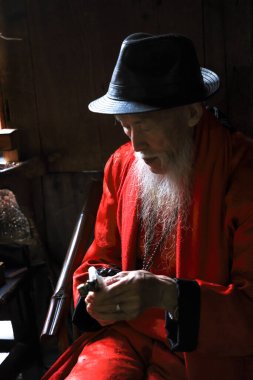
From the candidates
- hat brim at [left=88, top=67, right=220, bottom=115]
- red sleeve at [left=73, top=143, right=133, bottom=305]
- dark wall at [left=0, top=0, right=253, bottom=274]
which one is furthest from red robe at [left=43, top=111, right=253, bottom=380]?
dark wall at [left=0, top=0, right=253, bottom=274]

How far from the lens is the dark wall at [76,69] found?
2094mm

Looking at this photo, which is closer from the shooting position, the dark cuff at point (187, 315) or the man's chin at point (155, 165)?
the dark cuff at point (187, 315)

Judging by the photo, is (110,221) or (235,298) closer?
(235,298)

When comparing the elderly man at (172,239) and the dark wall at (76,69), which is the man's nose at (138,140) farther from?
the dark wall at (76,69)

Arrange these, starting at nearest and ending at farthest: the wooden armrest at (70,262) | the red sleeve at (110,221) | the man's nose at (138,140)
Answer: the man's nose at (138,140), the wooden armrest at (70,262), the red sleeve at (110,221)

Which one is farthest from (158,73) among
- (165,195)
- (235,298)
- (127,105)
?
(235,298)

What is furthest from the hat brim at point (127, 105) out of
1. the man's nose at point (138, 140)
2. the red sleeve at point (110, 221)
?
the red sleeve at point (110, 221)

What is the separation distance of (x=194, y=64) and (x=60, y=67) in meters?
0.92

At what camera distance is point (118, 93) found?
5.32 ft

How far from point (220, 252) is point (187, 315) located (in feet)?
0.88

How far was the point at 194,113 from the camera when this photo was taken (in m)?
1.69

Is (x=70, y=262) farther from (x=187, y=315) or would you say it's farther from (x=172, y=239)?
(x=187, y=315)

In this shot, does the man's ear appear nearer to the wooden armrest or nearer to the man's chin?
the man's chin

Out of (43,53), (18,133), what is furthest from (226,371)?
(43,53)
